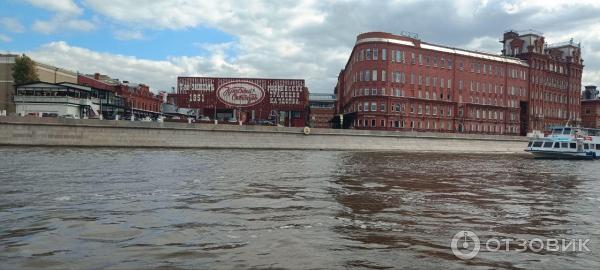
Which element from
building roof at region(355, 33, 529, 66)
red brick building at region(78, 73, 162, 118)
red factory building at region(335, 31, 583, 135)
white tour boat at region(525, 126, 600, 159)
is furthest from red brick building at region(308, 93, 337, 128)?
white tour boat at region(525, 126, 600, 159)

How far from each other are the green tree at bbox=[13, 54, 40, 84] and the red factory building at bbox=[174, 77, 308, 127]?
97.4 ft

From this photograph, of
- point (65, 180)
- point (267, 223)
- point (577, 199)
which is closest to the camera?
point (267, 223)

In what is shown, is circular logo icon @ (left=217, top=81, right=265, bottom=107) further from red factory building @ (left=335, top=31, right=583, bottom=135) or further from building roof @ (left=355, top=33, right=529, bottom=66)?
building roof @ (left=355, top=33, right=529, bottom=66)

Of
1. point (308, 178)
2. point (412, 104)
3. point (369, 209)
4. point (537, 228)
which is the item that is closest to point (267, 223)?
point (369, 209)

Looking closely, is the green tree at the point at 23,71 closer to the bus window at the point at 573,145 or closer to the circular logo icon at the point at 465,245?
the bus window at the point at 573,145

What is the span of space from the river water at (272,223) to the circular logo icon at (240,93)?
3089 inches

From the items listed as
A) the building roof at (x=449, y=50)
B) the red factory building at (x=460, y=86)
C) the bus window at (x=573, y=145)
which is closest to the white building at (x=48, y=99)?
the red factory building at (x=460, y=86)

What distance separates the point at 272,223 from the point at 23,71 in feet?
293

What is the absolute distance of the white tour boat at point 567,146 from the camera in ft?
215

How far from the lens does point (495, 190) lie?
73.6ft

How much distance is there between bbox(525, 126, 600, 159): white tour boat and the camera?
65.4m

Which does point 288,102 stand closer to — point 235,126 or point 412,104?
point 412,104

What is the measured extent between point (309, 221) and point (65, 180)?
45.3 feet

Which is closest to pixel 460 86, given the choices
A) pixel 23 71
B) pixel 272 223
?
pixel 23 71
